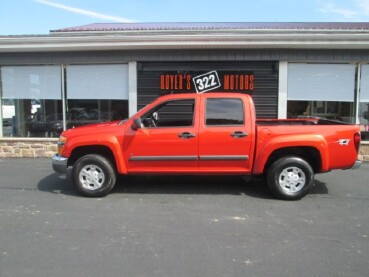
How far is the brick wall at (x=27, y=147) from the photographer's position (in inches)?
412

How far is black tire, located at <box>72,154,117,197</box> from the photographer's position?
6.18 m

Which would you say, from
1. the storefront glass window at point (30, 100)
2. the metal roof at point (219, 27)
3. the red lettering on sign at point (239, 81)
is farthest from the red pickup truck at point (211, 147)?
the storefront glass window at point (30, 100)

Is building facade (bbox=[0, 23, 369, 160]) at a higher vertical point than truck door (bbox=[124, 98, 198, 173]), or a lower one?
higher

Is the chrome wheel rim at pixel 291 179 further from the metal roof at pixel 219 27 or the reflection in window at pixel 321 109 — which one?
the metal roof at pixel 219 27

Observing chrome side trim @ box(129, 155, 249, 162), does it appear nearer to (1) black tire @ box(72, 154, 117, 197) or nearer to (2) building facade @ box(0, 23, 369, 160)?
(1) black tire @ box(72, 154, 117, 197)

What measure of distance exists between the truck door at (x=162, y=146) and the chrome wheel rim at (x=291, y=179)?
1505mm

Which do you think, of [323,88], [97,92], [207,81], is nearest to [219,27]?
[207,81]

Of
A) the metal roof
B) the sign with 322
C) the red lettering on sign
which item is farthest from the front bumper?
the red lettering on sign

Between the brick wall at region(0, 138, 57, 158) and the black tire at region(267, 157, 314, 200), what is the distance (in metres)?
6.92

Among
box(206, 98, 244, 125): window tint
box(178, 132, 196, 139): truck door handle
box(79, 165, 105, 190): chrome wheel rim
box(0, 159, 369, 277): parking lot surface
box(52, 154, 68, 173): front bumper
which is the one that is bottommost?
box(0, 159, 369, 277): parking lot surface

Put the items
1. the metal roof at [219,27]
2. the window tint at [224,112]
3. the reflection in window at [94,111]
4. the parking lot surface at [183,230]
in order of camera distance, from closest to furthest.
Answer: the parking lot surface at [183,230] < the window tint at [224,112] < the metal roof at [219,27] < the reflection in window at [94,111]

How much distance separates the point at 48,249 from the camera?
4023 mm

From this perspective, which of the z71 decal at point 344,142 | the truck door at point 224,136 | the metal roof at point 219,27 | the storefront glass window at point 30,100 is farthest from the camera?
the storefront glass window at point 30,100

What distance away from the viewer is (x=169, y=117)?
659 centimetres
